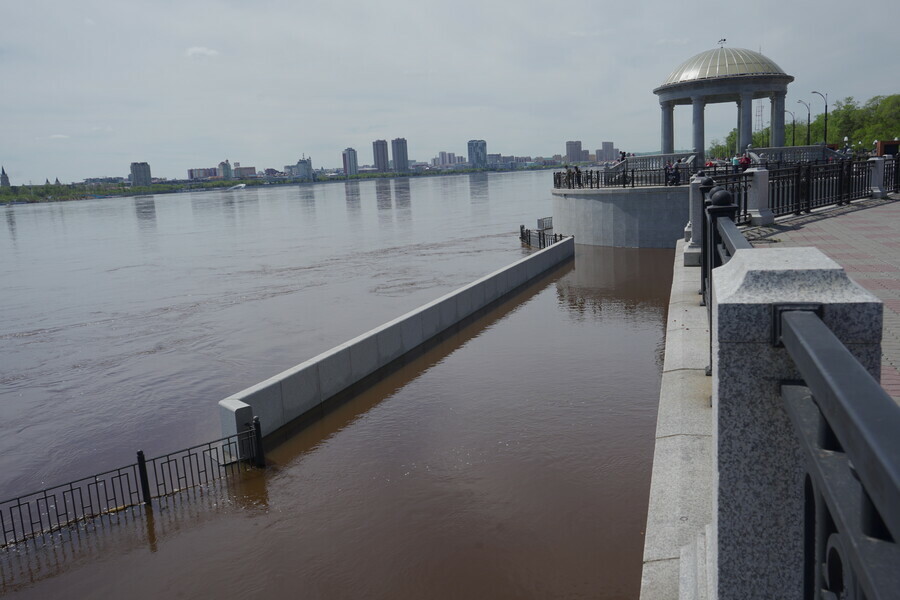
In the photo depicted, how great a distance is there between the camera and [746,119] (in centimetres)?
3825


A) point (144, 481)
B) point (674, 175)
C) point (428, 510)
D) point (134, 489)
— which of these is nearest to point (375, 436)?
point (428, 510)

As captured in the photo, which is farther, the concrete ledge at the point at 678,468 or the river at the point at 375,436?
the river at the point at 375,436

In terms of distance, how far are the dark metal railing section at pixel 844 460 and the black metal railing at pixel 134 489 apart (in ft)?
30.5

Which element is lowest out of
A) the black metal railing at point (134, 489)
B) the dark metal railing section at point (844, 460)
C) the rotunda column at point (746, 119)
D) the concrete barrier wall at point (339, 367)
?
the black metal railing at point (134, 489)

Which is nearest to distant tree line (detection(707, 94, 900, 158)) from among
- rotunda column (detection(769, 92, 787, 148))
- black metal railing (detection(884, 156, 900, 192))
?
rotunda column (detection(769, 92, 787, 148))

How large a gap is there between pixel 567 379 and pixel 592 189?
20.6m

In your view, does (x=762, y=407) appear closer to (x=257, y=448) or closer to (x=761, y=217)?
(x=257, y=448)

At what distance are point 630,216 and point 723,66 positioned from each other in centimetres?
1254

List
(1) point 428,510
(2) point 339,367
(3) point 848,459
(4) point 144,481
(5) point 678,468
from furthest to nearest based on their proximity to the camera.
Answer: (2) point 339,367 → (4) point 144,481 → (1) point 428,510 → (5) point 678,468 → (3) point 848,459

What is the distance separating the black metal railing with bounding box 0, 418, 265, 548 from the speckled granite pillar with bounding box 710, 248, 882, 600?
8.86 m

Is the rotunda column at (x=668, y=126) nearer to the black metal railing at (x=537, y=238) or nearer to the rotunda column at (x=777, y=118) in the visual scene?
the rotunda column at (x=777, y=118)

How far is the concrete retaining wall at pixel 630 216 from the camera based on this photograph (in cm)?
3111

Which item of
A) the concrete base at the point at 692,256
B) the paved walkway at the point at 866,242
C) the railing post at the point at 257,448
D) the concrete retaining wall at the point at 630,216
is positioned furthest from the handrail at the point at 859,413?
the concrete retaining wall at the point at 630,216

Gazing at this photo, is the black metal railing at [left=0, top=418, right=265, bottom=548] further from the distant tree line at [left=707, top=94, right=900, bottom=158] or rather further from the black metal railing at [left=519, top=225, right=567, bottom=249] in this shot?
the distant tree line at [left=707, top=94, right=900, bottom=158]
